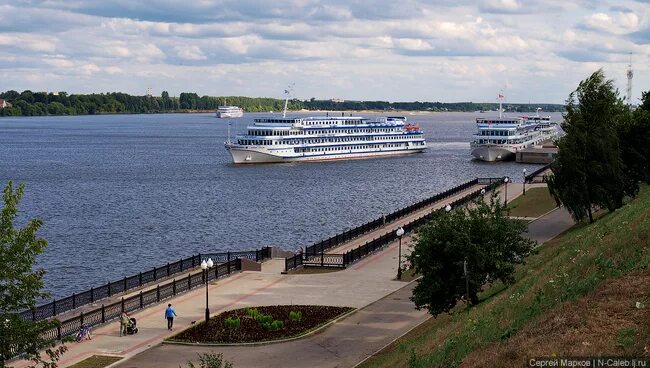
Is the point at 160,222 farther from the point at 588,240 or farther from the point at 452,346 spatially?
the point at 452,346

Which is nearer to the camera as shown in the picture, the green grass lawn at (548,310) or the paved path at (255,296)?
the green grass lawn at (548,310)

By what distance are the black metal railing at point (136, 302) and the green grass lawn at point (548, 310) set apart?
11.2 metres

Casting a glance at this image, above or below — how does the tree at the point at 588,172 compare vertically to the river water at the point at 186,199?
above

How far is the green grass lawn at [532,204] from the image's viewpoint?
6438 centimetres

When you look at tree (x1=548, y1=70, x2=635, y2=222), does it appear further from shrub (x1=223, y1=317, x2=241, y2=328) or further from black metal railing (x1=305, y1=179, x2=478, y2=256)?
shrub (x1=223, y1=317, x2=241, y2=328)

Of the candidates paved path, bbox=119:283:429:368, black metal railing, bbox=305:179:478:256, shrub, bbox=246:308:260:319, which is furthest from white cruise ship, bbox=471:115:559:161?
shrub, bbox=246:308:260:319

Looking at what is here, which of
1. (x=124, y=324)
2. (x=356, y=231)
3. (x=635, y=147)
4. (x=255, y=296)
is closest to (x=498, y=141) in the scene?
(x=635, y=147)

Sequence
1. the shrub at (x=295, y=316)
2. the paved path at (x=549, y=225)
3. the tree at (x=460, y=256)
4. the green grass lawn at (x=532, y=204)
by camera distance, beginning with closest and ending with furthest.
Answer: the tree at (x=460, y=256) < the shrub at (x=295, y=316) < the paved path at (x=549, y=225) < the green grass lawn at (x=532, y=204)

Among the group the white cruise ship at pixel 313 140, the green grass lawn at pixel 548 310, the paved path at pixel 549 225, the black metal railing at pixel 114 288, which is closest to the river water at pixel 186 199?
the white cruise ship at pixel 313 140

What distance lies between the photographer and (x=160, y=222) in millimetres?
75688

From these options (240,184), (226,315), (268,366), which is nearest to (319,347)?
(268,366)

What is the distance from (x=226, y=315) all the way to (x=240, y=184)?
76.4 meters

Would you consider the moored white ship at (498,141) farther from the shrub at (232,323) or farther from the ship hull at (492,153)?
the shrub at (232,323)

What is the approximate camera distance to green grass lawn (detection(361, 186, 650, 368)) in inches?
693
